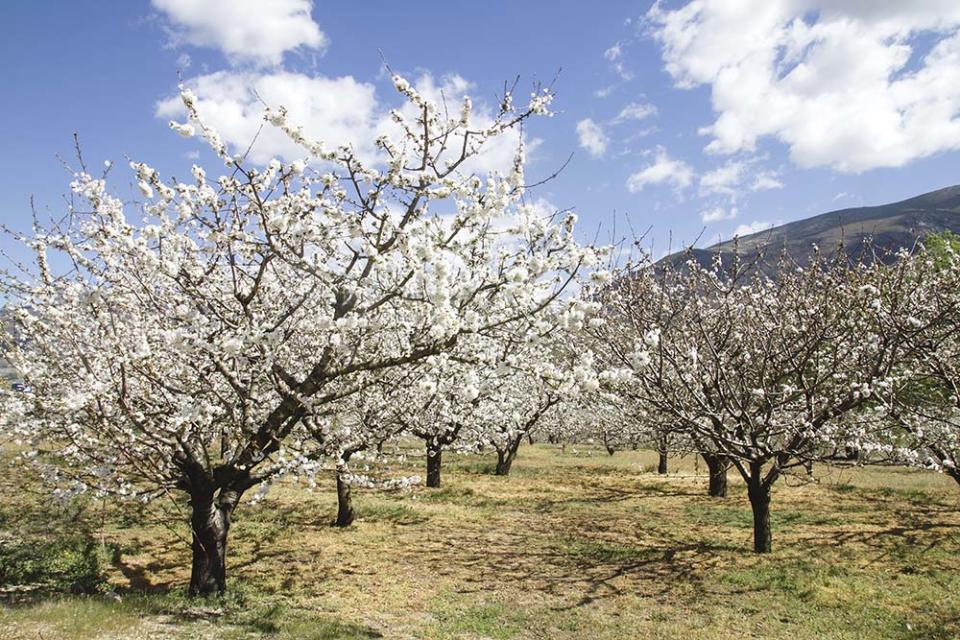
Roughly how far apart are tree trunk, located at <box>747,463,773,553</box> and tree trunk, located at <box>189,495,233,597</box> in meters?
13.6

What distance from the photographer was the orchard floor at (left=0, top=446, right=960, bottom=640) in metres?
11.0

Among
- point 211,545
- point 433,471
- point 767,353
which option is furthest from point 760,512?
point 433,471

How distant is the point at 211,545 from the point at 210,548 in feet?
0.29

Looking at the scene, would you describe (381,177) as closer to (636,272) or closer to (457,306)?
(457,306)

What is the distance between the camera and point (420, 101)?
332 inches

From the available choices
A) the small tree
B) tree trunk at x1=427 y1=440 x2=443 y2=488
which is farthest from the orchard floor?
tree trunk at x1=427 y1=440 x2=443 y2=488

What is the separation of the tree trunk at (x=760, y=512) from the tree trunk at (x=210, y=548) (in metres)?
13.6

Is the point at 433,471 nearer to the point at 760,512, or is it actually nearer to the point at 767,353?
the point at 760,512

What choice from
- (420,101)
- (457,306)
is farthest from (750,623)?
(420,101)

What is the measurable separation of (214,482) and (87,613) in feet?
8.92

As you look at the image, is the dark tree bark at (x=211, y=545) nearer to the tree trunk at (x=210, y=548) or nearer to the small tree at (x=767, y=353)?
the tree trunk at (x=210, y=548)

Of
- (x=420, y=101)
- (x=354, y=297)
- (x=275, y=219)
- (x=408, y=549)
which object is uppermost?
(x=420, y=101)

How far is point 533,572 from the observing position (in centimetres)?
1538

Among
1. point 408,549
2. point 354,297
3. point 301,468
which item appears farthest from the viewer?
point 408,549
